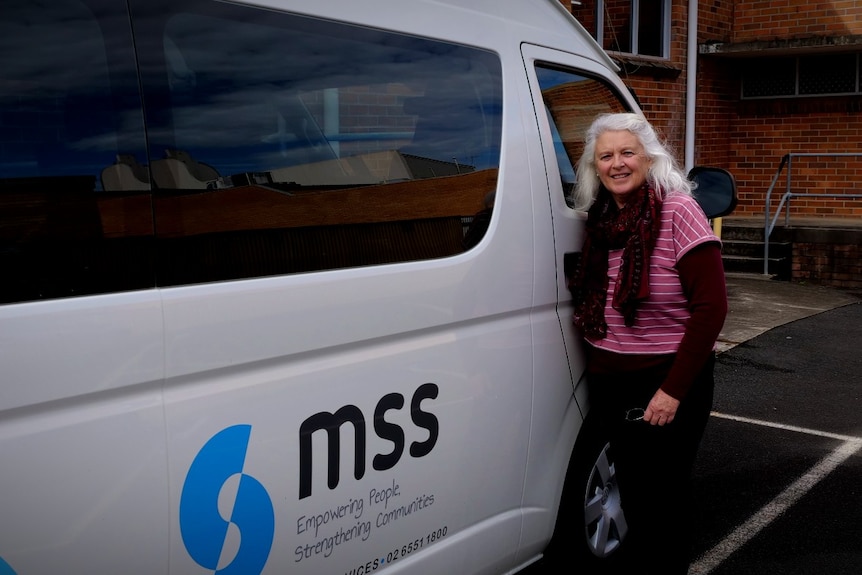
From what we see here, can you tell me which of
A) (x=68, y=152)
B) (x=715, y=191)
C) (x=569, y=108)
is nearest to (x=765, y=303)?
(x=715, y=191)

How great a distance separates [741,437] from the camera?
5.50m

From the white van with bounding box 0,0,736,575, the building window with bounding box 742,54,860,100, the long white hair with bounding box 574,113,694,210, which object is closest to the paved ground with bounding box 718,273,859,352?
the building window with bounding box 742,54,860,100

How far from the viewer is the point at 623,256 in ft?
9.37

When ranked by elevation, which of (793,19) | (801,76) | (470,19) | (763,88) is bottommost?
(470,19)

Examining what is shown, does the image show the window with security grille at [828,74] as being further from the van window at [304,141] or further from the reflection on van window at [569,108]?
the van window at [304,141]

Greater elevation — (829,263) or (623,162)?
(623,162)

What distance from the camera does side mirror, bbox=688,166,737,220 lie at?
11.0 feet

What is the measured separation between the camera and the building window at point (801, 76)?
1271 centimetres

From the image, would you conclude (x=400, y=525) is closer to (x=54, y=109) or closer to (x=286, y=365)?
(x=286, y=365)

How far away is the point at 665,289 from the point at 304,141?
121 centimetres

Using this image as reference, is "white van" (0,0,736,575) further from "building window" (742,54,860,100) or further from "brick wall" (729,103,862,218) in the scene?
"building window" (742,54,860,100)

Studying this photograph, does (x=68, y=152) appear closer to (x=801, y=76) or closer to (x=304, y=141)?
(x=304, y=141)

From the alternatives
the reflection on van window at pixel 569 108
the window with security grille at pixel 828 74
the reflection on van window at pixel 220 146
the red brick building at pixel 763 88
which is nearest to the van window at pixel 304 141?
the reflection on van window at pixel 220 146

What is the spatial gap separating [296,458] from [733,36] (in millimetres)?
12558
